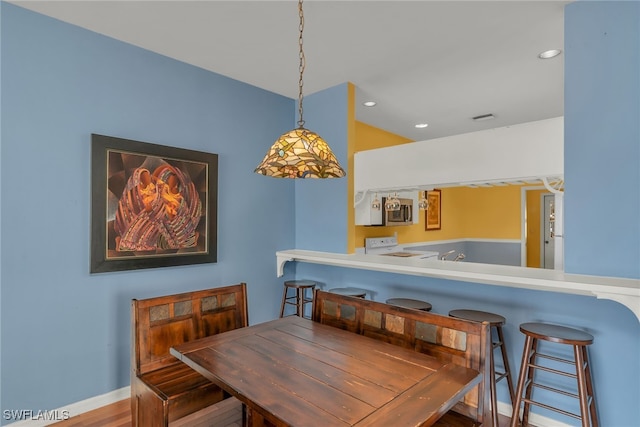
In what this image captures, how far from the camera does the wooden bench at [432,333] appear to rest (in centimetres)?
145

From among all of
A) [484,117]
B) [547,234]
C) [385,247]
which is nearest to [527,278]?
[385,247]

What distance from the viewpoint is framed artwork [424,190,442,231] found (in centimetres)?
551

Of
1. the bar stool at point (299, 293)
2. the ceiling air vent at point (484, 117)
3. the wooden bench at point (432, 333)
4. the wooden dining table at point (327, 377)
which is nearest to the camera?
the wooden dining table at point (327, 377)

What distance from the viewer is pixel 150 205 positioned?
2588 mm

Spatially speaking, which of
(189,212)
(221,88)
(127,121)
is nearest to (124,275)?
(189,212)

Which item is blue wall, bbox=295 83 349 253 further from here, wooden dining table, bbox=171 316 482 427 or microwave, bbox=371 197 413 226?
wooden dining table, bbox=171 316 482 427

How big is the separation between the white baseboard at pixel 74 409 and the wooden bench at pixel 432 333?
1.64 m

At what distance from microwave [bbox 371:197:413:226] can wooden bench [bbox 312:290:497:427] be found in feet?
6.76

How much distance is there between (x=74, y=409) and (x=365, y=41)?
328 centimetres

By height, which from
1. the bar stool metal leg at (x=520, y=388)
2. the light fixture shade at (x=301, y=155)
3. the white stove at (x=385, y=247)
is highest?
the light fixture shade at (x=301, y=155)

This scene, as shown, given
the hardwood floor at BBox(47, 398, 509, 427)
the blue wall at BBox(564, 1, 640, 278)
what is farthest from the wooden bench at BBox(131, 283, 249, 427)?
the blue wall at BBox(564, 1, 640, 278)

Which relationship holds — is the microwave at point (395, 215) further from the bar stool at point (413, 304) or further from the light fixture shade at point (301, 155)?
the light fixture shade at point (301, 155)

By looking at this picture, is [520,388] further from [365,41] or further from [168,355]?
[365,41]

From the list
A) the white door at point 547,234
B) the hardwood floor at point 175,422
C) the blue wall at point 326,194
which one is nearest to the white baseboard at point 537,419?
the hardwood floor at point 175,422
